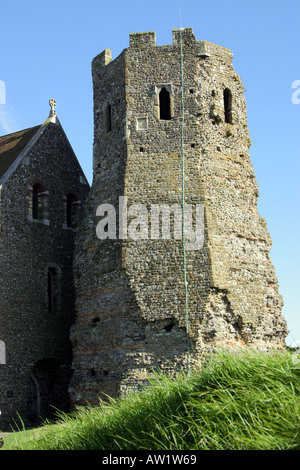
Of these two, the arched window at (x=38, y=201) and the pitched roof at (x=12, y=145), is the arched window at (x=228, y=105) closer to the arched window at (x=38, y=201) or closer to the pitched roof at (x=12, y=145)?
the arched window at (x=38, y=201)

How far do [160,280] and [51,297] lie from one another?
6.10 metres

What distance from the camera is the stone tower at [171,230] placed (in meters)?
15.4

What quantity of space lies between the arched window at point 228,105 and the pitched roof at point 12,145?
287 inches

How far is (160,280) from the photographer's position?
613 inches

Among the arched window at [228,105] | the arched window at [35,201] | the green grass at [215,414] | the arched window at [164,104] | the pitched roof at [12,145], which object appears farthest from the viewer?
the pitched roof at [12,145]

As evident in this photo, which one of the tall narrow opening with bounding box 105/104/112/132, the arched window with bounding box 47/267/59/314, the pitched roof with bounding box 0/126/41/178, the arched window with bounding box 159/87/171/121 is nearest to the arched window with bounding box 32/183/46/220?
the pitched roof with bounding box 0/126/41/178

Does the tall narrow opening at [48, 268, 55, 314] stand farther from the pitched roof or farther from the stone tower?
the pitched roof

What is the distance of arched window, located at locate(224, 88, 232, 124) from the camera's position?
17734 mm

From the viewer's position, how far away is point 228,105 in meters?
17.8

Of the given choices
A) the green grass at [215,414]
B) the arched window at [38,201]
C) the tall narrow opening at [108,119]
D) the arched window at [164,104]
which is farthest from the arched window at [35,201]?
the green grass at [215,414]

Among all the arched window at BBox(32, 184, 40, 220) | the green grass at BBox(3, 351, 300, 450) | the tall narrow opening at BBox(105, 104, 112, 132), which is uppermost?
the tall narrow opening at BBox(105, 104, 112, 132)

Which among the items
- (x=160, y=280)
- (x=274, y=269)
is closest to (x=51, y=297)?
(x=160, y=280)

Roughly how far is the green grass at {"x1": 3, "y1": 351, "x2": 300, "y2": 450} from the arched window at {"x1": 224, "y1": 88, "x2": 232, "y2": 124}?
29.7ft

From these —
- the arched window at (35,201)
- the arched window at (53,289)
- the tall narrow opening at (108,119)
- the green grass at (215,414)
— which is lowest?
the green grass at (215,414)
